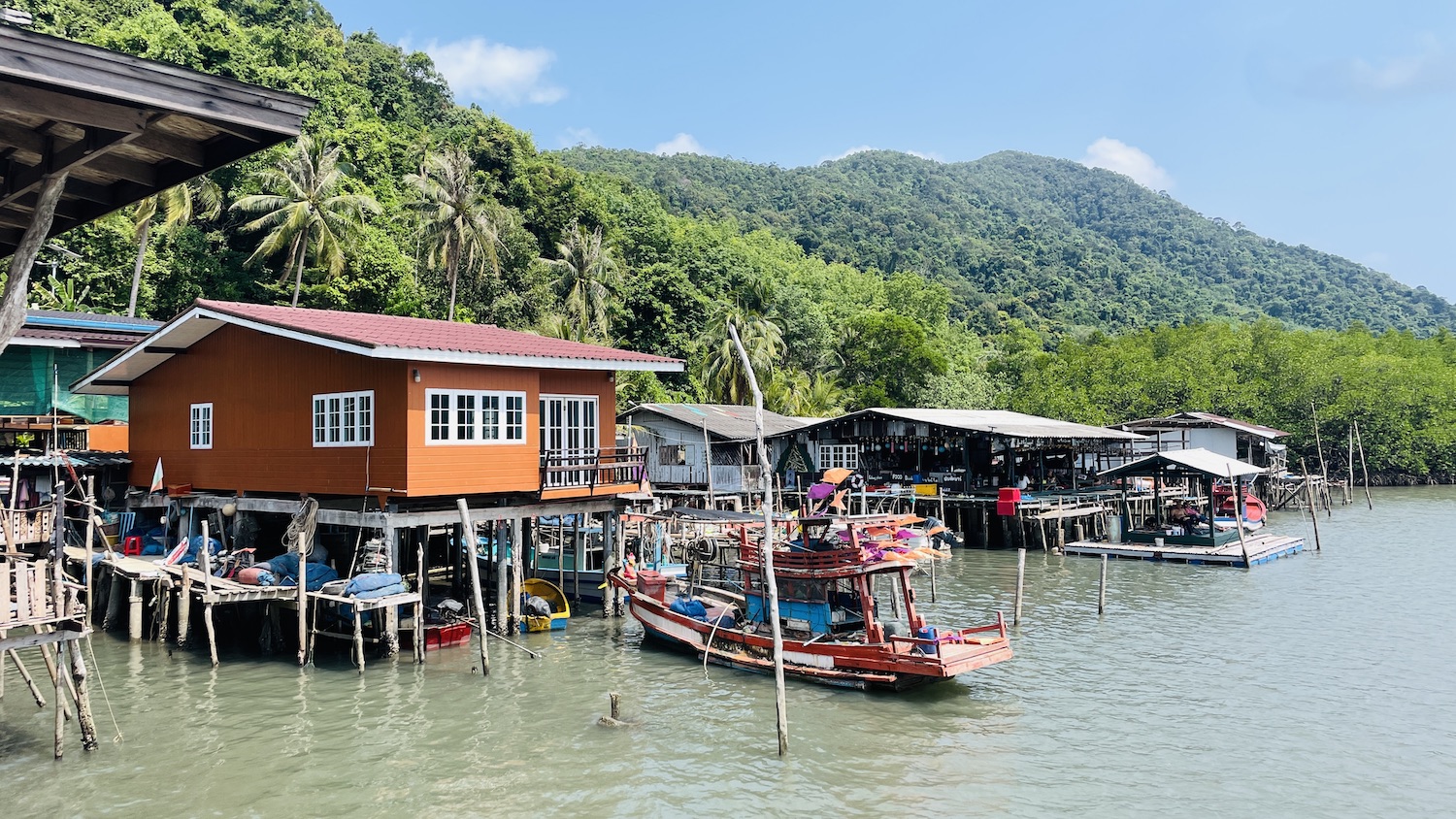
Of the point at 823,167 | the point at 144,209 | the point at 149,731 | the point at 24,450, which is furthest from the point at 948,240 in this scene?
the point at 149,731

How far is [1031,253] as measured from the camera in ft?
412

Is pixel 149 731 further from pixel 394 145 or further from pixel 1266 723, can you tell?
pixel 394 145

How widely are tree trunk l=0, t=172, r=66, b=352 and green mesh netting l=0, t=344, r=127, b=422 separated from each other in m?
27.1

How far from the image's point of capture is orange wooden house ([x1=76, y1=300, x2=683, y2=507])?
60.0 feet

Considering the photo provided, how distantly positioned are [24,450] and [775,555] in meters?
21.2

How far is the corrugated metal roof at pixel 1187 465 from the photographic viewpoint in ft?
107

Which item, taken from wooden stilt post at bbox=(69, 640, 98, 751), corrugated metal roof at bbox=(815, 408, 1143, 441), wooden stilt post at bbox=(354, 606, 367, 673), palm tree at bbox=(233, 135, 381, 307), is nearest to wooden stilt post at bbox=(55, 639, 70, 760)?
wooden stilt post at bbox=(69, 640, 98, 751)

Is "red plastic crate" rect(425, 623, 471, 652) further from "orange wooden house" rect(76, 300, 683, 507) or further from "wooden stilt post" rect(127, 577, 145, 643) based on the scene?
"wooden stilt post" rect(127, 577, 145, 643)

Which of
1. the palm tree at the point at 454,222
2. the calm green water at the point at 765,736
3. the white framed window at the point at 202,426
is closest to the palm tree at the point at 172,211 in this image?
the palm tree at the point at 454,222

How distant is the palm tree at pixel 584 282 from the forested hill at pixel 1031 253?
51.9 m

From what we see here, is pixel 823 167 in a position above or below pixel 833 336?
above

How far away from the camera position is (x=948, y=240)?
397ft

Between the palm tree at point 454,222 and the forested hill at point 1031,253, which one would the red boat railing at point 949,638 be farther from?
the forested hill at point 1031,253

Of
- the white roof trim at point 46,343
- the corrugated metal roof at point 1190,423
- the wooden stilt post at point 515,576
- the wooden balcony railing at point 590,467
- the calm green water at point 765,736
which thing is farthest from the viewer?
the corrugated metal roof at point 1190,423
